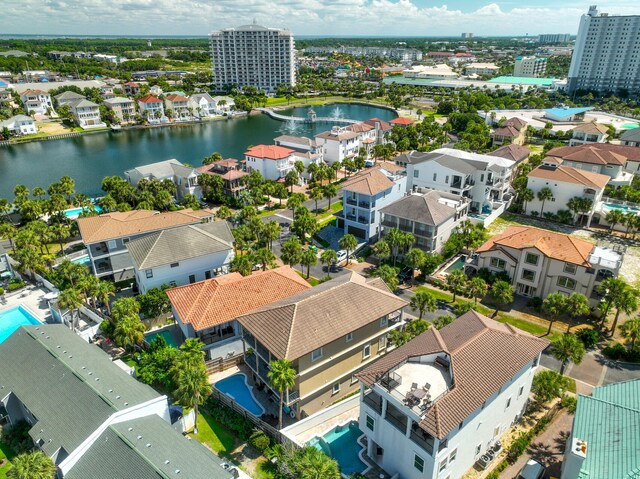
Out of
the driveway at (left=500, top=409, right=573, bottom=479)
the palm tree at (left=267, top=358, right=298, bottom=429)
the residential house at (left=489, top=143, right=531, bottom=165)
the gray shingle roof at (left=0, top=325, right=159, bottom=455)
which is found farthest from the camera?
the residential house at (left=489, top=143, right=531, bottom=165)

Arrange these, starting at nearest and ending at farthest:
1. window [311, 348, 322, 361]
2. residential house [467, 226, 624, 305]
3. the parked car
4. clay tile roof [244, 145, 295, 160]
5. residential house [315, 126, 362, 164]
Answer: the parked car
window [311, 348, 322, 361]
residential house [467, 226, 624, 305]
clay tile roof [244, 145, 295, 160]
residential house [315, 126, 362, 164]

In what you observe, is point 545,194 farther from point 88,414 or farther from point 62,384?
point 62,384

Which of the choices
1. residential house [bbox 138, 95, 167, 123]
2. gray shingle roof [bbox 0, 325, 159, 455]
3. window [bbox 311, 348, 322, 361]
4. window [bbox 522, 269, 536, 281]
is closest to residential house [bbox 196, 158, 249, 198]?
gray shingle roof [bbox 0, 325, 159, 455]

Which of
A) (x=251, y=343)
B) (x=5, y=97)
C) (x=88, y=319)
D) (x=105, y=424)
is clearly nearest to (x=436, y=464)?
(x=251, y=343)

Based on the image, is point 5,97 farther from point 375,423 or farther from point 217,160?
point 375,423

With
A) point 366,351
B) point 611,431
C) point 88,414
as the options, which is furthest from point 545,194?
point 88,414

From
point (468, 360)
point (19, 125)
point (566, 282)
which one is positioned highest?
point (468, 360)

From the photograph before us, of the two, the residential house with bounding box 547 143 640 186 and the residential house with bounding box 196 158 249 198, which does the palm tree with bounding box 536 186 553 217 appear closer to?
the residential house with bounding box 547 143 640 186

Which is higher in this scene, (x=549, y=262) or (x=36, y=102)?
(x=549, y=262)
